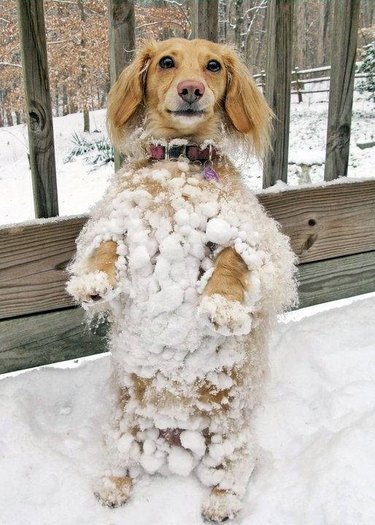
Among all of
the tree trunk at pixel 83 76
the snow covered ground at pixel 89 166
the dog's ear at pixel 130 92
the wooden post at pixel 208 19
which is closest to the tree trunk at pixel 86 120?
the tree trunk at pixel 83 76

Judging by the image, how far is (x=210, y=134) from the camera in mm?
1675

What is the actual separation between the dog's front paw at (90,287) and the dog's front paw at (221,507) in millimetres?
720

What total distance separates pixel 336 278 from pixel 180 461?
138 cm

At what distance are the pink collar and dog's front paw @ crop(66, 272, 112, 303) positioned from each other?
45 cm

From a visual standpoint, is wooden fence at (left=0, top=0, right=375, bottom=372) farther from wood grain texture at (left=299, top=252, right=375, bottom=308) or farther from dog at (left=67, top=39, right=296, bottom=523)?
dog at (left=67, top=39, right=296, bottom=523)

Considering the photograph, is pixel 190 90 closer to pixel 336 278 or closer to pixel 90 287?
pixel 90 287

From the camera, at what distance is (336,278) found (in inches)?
105

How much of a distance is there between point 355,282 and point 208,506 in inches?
59.8

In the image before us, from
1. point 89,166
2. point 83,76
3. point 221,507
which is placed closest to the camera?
point 221,507

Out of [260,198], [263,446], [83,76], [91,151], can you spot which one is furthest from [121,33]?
[83,76]

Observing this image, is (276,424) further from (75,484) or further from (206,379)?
(75,484)

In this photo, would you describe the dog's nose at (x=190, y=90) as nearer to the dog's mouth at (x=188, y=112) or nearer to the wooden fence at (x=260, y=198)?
the dog's mouth at (x=188, y=112)

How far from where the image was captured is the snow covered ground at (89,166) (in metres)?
6.88

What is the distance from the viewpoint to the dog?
1.48 m
